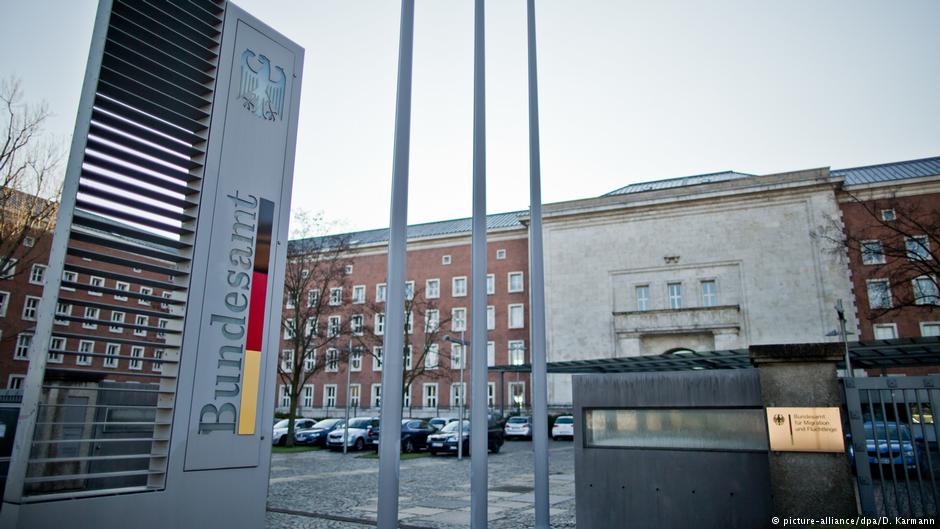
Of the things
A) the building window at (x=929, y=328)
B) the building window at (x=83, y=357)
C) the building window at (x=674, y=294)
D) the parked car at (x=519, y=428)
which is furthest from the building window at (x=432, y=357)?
the building window at (x=929, y=328)

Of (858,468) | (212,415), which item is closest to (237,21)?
(212,415)

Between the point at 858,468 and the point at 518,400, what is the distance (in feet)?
142

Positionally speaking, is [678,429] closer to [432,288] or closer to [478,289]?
[478,289]

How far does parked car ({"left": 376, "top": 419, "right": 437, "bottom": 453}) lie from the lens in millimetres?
28172

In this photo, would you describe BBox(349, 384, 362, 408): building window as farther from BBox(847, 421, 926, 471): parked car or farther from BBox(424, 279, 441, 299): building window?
BBox(847, 421, 926, 471): parked car

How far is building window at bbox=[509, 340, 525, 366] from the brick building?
86 mm

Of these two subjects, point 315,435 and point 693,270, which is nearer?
point 315,435

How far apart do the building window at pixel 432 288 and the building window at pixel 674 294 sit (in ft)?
69.0

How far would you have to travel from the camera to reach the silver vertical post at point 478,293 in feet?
23.3

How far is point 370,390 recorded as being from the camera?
5616 centimetres

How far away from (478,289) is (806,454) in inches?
192

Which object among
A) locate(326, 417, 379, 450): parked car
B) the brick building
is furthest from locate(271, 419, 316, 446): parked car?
the brick building

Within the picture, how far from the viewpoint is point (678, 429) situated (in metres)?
9.58

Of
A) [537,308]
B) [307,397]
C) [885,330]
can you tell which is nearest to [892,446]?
[537,308]
